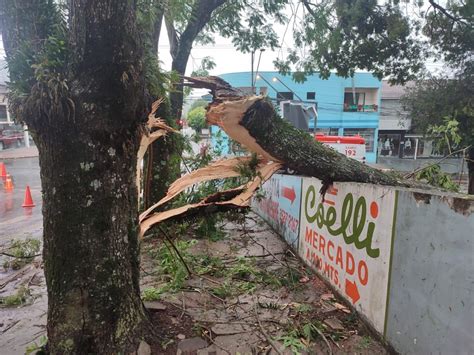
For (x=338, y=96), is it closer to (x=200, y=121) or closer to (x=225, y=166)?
(x=200, y=121)

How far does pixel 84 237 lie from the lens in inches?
94.1

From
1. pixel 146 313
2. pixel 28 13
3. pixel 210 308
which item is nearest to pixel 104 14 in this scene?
pixel 28 13

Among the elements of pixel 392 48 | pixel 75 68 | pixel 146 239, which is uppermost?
pixel 392 48

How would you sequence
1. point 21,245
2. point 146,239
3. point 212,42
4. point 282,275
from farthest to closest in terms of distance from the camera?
point 212,42 → point 146,239 → point 21,245 → point 282,275

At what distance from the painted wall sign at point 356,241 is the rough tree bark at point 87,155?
6.99 feet

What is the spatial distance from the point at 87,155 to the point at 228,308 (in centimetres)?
220

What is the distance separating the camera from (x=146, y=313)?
294 cm

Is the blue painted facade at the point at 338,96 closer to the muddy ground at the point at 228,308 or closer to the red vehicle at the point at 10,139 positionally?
the red vehicle at the point at 10,139

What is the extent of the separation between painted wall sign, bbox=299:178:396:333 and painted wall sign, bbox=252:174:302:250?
2.35ft

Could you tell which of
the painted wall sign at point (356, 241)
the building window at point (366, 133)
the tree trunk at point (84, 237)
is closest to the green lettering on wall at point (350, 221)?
the painted wall sign at point (356, 241)

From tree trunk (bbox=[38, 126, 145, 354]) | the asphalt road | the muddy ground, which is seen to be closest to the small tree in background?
tree trunk (bbox=[38, 126, 145, 354])

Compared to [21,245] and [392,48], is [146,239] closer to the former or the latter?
[21,245]

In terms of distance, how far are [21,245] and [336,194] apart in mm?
4911

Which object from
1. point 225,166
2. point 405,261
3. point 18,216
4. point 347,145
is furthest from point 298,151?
point 347,145
